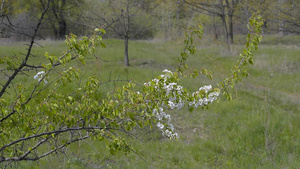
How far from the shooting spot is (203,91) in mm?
3186

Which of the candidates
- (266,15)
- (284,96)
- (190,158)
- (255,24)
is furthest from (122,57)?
(255,24)

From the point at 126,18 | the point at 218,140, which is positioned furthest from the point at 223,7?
the point at 218,140

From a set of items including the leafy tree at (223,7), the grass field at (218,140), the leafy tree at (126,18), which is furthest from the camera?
the leafy tree at (223,7)

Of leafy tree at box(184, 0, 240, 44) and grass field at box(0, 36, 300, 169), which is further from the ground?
leafy tree at box(184, 0, 240, 44)

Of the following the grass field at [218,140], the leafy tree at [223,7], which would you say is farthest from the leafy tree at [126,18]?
the leafy tree at [223,7]

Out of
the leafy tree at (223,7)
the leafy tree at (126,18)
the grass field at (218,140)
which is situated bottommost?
the grass field at (218,140)

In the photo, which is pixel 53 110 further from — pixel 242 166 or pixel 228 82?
pixel 242 166

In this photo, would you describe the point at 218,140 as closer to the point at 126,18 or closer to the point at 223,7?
the point at 126,18

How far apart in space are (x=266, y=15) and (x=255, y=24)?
10255 mm

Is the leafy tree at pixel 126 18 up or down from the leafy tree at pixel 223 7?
down

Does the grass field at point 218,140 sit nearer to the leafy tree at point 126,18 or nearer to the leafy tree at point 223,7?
the leafy tree at point 126,18

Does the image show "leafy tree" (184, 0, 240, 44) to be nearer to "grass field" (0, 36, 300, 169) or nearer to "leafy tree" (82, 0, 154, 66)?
"leafy tree" (82, 0, 154, 66)

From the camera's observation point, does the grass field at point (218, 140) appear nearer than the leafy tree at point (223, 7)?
Yes

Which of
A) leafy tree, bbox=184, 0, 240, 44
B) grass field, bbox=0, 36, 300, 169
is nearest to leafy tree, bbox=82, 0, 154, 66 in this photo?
grass field, bbox=0, 36, 300, 169
